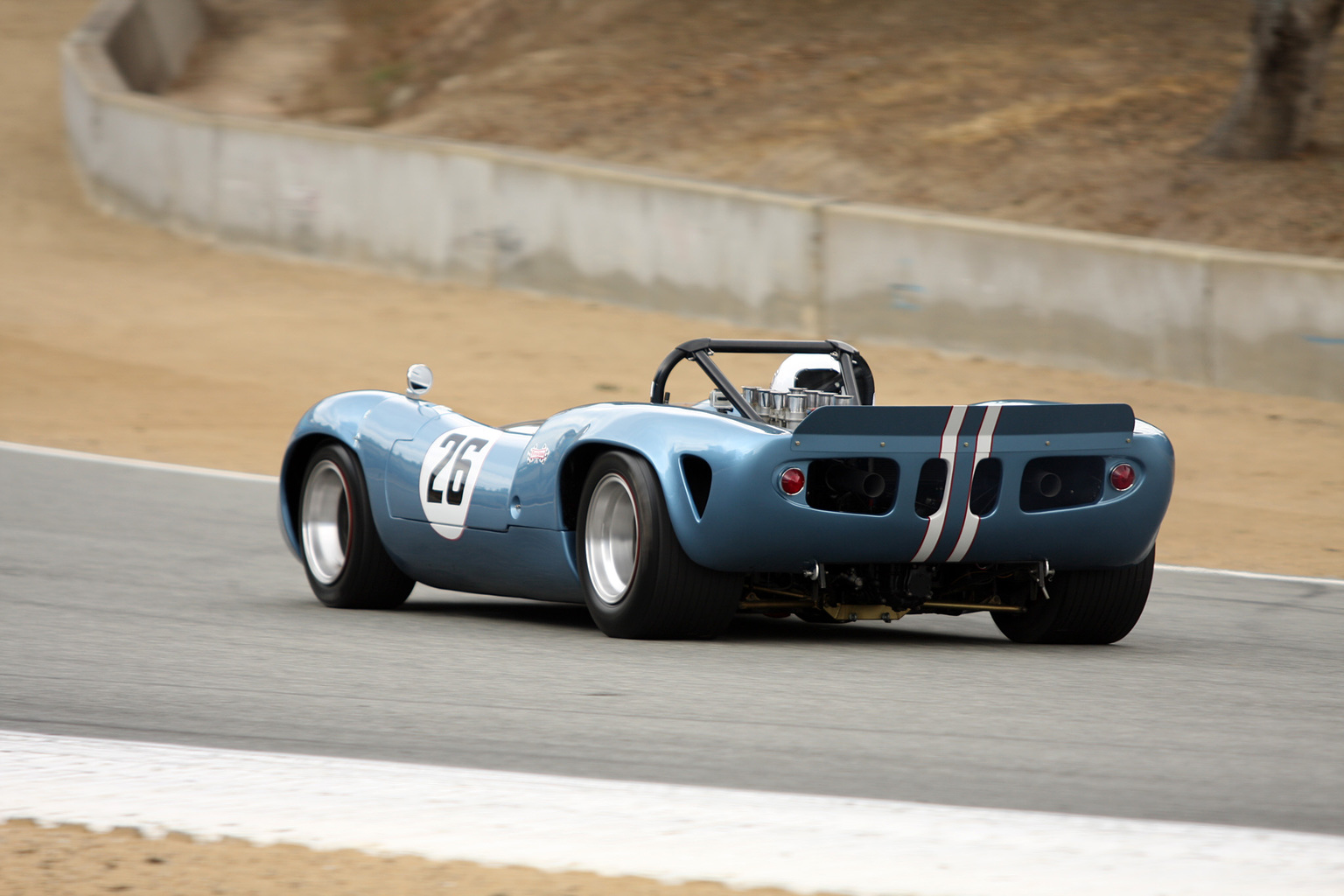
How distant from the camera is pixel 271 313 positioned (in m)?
19.3

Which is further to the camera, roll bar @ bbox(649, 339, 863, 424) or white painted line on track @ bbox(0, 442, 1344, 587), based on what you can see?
white painted line on track @ bbox(0, 442, 1344, 587)

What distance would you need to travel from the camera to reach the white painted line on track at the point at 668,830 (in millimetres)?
3916

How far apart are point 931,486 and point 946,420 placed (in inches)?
9.1

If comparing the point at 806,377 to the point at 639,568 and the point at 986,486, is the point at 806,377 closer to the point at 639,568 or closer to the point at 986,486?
the point at 986,486

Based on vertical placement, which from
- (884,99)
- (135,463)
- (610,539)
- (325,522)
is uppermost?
(884,99)

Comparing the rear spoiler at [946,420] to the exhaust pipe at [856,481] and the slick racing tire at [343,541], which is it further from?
the slick racing tire at [343,541]

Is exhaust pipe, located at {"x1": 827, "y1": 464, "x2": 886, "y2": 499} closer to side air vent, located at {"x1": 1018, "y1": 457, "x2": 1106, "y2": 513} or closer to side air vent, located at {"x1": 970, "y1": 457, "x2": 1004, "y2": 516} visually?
side air vent, located at {"x1": 970, "y1": 457, "x2": 1004, "y2": 516}

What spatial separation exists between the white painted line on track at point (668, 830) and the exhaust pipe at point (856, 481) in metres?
2.09

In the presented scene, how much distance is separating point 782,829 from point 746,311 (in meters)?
13.5

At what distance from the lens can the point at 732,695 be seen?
19.0 ft

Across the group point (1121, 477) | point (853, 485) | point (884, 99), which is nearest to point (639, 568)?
point (853, 485)

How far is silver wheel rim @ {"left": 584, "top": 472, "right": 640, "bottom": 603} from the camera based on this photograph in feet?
22.2

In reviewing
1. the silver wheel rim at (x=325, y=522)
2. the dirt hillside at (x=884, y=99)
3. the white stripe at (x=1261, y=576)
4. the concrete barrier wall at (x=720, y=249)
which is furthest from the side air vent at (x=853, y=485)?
the dirt hillside at (x=884, y=99)

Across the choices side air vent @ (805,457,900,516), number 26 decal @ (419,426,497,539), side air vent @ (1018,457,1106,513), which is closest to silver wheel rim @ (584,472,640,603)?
side air vent @ (805,457,900,516)
